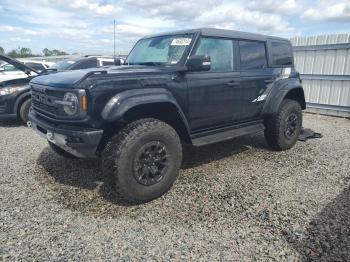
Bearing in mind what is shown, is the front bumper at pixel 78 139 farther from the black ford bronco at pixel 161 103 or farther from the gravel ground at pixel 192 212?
the gravel ground at pixel 192 212

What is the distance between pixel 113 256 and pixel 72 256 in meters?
0.34

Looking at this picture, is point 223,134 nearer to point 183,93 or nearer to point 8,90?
point 183,93

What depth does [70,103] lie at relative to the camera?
3279 millimetres

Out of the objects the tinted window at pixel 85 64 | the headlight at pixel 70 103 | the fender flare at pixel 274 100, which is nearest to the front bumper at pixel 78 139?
the headlight at pixel 70 103

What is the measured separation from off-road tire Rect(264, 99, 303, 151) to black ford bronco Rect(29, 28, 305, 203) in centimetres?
2

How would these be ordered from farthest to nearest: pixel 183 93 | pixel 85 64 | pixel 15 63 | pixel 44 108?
pixel 85 64 < pixel 15 63 < pixel 183 93 < pixel 44 108

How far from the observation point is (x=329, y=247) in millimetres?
2729

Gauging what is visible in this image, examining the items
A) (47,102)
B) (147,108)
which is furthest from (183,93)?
(47,102)

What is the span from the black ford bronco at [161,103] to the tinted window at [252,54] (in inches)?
0.6

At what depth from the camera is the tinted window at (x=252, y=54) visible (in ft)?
15.7

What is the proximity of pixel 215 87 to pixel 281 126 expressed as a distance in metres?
1.74

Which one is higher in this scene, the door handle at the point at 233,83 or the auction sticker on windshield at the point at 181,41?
the auction sticker on windshield at the point at 181,41

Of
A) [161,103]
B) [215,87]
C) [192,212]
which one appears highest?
[215,87]

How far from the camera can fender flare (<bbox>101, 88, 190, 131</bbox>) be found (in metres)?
3.23
